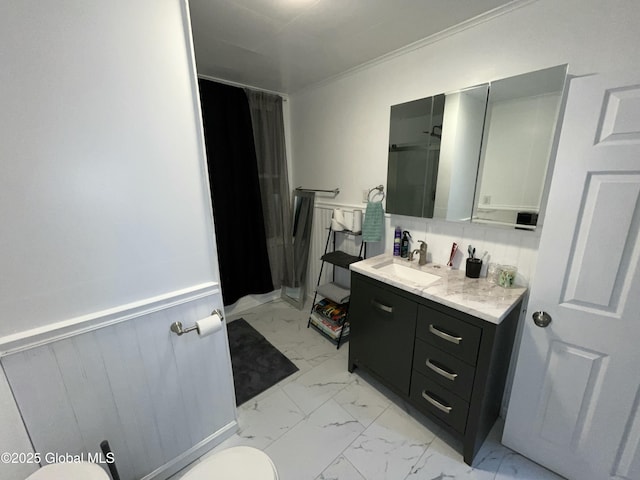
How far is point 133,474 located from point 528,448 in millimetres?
2046

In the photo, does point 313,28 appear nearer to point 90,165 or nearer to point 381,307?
point 90,165

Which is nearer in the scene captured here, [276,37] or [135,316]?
[135,316]

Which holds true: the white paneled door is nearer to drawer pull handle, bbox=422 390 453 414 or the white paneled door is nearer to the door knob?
the door knob

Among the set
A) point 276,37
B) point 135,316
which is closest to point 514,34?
point 276,37

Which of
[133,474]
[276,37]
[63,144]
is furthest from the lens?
[276,37]

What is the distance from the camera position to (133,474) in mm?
1213

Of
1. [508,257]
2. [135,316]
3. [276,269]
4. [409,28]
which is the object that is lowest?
[276,269]

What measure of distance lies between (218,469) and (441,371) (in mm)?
1157

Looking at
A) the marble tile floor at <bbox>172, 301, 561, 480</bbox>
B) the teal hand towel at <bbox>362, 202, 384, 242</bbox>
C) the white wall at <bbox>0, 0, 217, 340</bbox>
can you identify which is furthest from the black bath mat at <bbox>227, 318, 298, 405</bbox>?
the teal hand towel at <bbox>362, 202, 384, 242</bbox>

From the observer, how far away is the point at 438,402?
1444 mm

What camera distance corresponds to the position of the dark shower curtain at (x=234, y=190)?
2.33m

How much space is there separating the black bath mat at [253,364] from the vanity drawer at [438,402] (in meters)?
0.96

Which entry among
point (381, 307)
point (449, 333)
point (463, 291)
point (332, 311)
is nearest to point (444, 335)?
point (449, 333)

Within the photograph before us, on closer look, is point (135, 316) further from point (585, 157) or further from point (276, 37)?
point (585, 157)
